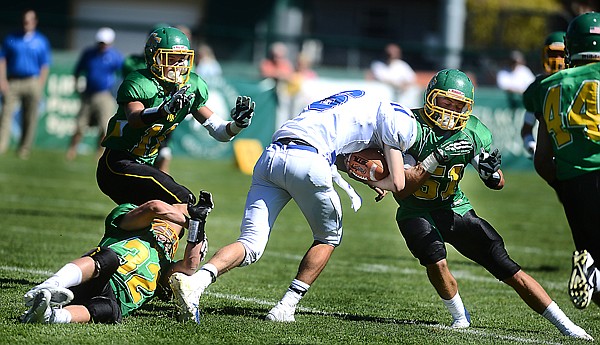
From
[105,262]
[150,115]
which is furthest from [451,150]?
[105,262]

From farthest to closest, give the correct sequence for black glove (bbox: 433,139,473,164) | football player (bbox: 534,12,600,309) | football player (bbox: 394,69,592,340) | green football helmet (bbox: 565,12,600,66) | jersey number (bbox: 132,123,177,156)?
jersey number (bbox: 132,123,177,156) < football player (bbox: 394,69,592,340) < black glove (bbox: 433,139,473,164) < green football helmet (bbox: 565,12,600,66) < football player (bbox: 534,12,600,309)

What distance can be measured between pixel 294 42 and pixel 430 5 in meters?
11.5

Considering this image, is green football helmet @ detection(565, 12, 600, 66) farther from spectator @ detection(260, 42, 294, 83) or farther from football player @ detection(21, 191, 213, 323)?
spectator @ detection(260, 42, 294, 83)

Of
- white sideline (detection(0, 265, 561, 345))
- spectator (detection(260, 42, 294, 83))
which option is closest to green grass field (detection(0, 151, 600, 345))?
white sideline (detection(0, 265, 561, 345))

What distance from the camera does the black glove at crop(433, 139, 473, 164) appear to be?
17.2 ft

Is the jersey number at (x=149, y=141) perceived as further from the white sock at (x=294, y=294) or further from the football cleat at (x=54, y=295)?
the football cleat at (x=54, y=295)

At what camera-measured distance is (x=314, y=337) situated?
4859 millimetres

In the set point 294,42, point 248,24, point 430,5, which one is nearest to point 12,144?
point 294,42

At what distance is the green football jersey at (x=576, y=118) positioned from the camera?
475cm

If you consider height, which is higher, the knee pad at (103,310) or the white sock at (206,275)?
the white sock at (206,275)

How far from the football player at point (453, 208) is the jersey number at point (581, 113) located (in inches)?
22.3

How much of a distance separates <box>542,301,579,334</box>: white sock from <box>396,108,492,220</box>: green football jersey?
0.71 meters

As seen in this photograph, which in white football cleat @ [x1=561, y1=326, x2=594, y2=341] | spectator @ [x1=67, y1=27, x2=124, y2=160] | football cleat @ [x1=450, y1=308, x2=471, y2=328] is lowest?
spectator @ [x1=67, y1=27, x2=124, y2=160]

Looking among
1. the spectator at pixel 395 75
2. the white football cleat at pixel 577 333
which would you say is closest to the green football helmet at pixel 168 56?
the white football cleat at pixel 577 333
